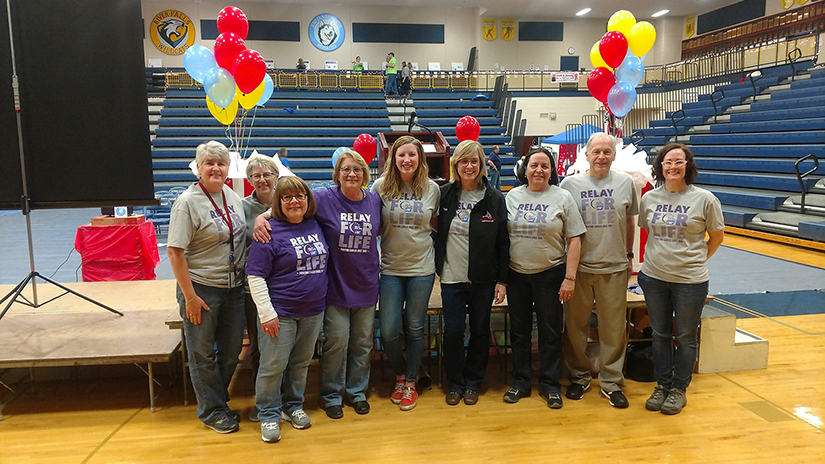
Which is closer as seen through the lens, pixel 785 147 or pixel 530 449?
pixel 530 449

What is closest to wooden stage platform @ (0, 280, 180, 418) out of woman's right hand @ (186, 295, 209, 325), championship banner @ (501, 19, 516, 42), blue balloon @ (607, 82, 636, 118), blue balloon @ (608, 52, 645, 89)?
woman's right hand @ (186, 295, 209, 325)

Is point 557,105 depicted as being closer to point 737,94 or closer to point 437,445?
point 737,94

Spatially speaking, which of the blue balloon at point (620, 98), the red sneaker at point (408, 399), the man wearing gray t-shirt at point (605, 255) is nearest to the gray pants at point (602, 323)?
the man wearing gray t-shirt at point (605, 255)

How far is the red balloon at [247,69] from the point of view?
485cm

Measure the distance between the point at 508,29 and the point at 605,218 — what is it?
2052cm

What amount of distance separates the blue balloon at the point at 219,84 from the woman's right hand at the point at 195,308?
3149mm

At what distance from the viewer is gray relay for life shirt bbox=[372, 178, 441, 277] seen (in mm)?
2838

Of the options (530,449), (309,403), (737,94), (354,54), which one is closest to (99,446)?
(309,403)

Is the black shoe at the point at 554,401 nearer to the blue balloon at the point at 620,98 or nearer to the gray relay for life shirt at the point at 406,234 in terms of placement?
the gray relay for life shirt at the point at 406,234

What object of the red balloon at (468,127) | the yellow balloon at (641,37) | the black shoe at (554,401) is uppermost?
the yellow balloon at (641,37)

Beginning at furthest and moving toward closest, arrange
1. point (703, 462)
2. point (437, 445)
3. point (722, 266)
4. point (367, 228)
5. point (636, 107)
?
1. point (636, 107)
2. point (722, 266)
3. point (367, 228)
4. point (437, 445)
5. point (703, 462)

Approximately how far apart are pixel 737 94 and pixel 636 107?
4166mm

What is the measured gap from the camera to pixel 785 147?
10227mm

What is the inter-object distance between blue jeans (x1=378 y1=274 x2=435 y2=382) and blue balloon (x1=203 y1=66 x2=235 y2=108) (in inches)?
125
